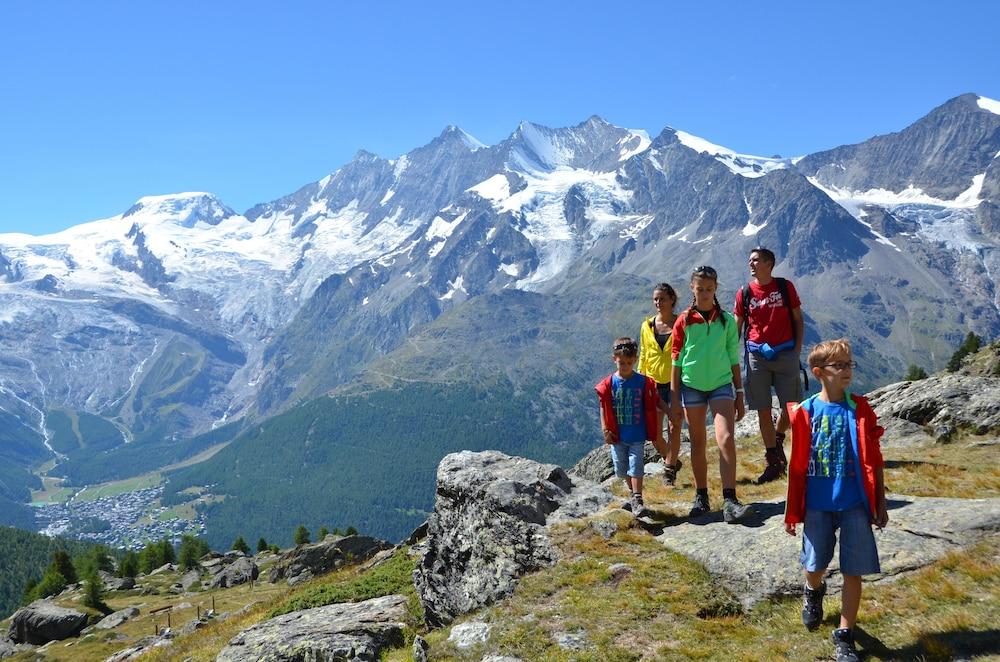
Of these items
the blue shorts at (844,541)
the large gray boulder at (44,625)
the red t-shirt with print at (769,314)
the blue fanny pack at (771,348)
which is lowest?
the large gray boulder at (44,625)

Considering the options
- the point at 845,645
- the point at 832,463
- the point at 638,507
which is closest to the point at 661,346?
the point at 638,507

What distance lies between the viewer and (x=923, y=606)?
9570 mm

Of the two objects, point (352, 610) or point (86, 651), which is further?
point (86, 651)

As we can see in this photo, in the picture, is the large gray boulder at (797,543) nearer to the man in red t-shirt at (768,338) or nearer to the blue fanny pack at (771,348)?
the man in red t-shirt at (768,338)

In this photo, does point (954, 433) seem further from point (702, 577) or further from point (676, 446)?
point (702, 577)

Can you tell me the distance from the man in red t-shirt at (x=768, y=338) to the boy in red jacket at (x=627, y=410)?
2.65 m

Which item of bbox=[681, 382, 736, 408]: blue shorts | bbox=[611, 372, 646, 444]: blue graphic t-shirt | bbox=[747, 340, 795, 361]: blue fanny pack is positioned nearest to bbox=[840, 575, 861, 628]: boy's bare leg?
bbox=[681, 382, 736, 408]: blue shorts


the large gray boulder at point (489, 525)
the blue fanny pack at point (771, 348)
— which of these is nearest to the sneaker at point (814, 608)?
the large gray boulder at point (489, 525)

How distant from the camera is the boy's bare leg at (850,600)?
899 centimetres

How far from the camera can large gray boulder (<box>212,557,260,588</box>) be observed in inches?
2842

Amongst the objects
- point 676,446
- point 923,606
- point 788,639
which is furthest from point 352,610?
point 923,606

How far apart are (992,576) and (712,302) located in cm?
674

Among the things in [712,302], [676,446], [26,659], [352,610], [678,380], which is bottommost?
[26,659]

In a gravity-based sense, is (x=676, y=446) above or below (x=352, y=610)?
above
